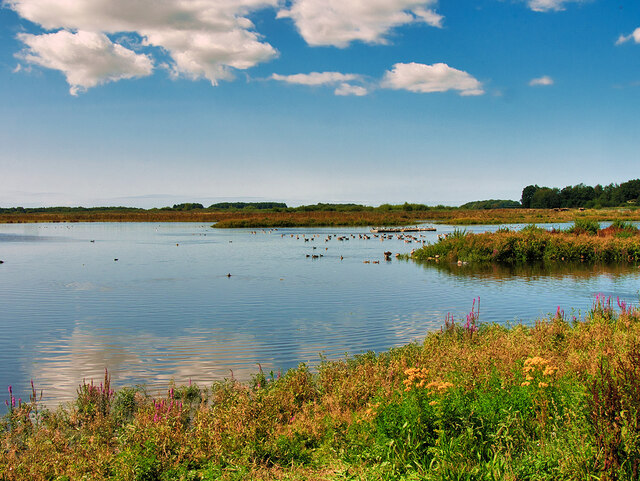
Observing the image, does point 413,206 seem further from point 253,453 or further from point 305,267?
point 253,453

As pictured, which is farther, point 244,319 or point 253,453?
point 244,319

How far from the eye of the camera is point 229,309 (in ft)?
57.5

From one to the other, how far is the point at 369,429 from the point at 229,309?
12.0 metres

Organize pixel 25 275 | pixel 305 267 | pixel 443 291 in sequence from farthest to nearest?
1. pixel 305 267
2. pixel 25 275
3. pixel 443 291

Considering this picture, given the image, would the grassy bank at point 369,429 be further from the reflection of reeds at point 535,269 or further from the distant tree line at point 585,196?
the distant tree line at point 585,196

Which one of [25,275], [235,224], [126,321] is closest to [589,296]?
[126,321]

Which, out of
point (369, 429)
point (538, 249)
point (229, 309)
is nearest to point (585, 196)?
point (538, 249)

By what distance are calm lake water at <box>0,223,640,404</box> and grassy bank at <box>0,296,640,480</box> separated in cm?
191

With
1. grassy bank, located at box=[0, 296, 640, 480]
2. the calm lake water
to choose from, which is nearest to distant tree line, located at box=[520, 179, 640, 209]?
the calm lake water

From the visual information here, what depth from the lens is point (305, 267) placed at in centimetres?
3027

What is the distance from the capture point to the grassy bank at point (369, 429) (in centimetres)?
513

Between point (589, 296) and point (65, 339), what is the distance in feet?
57.8

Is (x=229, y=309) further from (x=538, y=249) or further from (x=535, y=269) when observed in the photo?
(x=538, y=249)

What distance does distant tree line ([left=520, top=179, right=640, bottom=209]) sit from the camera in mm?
163500
